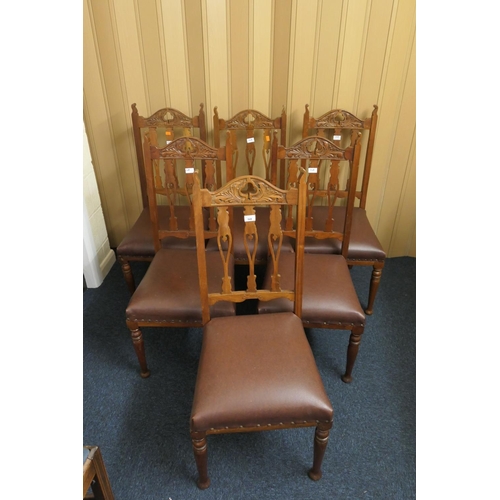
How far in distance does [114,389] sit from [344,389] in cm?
103

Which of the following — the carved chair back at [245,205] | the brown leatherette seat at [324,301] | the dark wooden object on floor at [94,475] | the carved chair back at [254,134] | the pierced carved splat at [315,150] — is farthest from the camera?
the carved chair back at [254,134]

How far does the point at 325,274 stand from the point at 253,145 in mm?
866

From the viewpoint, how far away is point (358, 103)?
87.1 inches

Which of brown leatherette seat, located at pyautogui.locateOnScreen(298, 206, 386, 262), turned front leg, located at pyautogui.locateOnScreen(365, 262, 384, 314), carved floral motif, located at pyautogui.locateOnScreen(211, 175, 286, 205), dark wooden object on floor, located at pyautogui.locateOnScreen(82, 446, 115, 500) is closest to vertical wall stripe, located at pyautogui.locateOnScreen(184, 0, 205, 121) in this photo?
brown leatherette seat, located at pyautogui.locateOnScreen(298, 206, 386, 262)

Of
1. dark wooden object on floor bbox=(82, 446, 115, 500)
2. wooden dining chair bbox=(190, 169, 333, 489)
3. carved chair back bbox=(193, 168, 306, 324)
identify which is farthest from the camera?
carved chair back bbox=(193, 168, 306, 324)

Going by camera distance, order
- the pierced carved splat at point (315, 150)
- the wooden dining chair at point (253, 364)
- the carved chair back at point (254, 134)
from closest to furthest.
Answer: the wooden dining chair at point (253, 364)
the pierced carved splat at point (315, 150)
the carved chair back at point (254, 134)

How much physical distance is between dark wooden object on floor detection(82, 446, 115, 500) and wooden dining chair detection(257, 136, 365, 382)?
0.78 meters

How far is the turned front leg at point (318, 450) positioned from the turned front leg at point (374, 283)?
3.17 feet

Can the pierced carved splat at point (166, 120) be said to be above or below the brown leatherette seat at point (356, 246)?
above

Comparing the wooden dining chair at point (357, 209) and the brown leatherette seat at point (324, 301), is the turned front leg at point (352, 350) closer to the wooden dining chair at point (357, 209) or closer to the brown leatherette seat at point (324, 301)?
the brown leatherette seat at point (324, 301)

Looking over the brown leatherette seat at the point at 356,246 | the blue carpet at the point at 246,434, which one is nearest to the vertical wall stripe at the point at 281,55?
the brown leatherette seat at the point at 356,246

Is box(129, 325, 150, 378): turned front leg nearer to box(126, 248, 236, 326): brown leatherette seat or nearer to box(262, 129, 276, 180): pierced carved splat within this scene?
box(126, 248, 236, 326): brown leatherette seat

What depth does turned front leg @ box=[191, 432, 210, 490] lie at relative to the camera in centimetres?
125

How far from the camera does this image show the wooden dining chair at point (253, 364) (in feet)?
4.01
